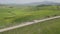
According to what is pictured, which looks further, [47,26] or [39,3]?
[39,3]

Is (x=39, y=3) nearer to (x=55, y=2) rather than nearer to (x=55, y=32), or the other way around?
(x=55, y=2)

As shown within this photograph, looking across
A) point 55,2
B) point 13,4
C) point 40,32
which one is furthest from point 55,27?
point 13,4

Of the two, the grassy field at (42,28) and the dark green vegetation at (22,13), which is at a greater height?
the dark green vegetation at (22,13)

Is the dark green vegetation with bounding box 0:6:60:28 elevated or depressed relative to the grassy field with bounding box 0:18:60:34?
elevated
